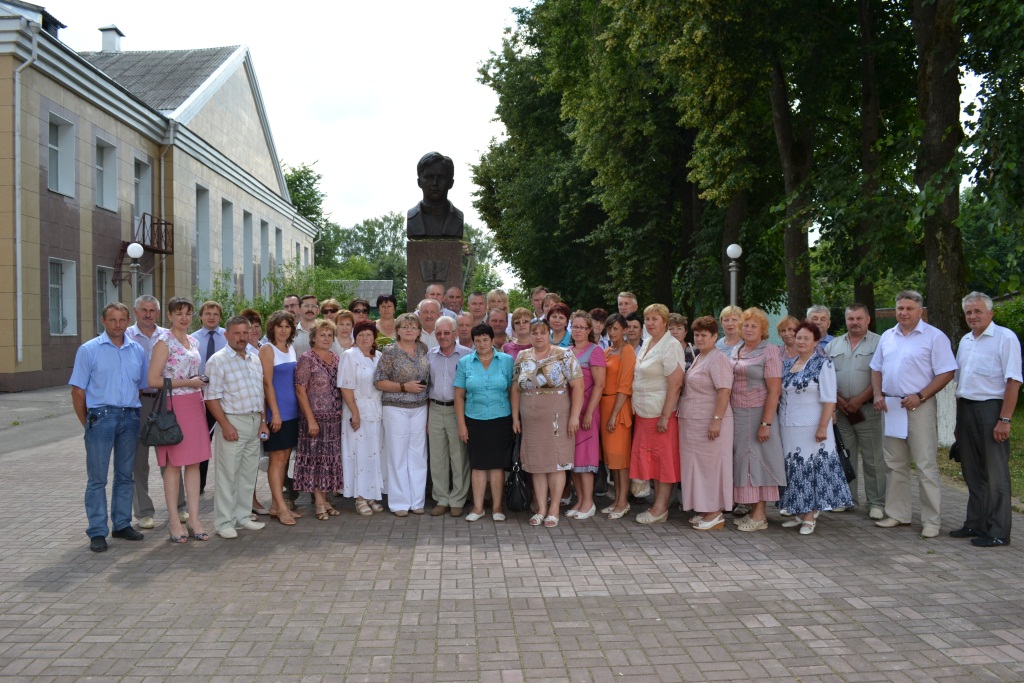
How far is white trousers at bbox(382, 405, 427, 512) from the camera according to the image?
303 inches

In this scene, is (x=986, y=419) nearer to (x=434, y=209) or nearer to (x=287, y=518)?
(x=287, y=518)

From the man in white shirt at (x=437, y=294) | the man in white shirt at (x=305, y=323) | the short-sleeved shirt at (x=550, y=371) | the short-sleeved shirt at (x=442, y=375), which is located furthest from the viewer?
the man in white shirt at (x=437, y=294)

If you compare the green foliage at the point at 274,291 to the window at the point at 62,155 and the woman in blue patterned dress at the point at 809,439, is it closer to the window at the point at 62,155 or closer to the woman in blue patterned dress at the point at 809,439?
the window at the point at 62,155

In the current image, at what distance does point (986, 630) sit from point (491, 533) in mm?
3628

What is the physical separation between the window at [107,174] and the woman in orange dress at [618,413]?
20660mm

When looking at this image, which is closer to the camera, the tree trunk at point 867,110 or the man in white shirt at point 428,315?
the man in white shirt at point 428,315

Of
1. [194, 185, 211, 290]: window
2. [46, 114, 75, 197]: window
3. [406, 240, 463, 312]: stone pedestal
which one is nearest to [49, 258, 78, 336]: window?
[46, 114, 75, 197]: window

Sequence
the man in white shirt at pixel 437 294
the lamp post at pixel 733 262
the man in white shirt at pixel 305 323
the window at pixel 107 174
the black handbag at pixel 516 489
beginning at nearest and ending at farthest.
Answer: the black handbag at pixel 516 489, the man in white shirt at pixel 305 323, the man in white shirt at pixel 437 294, the lamp post at pixel 733 262, the window at pixel 107 174

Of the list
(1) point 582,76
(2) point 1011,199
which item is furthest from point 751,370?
(1) point 582,76

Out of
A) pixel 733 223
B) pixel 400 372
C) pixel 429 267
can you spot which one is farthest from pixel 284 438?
pixel 733 223

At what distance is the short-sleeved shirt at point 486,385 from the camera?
24.5 feet

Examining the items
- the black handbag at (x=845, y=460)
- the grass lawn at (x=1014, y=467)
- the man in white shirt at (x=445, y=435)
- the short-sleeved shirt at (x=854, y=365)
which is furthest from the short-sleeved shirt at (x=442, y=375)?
the grass lawn at (x=1014, y=467)

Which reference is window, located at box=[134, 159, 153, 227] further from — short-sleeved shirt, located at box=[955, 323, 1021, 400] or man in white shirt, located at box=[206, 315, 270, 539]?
short-sleeved shirt, located at box=[955, 323, 1021, 400]

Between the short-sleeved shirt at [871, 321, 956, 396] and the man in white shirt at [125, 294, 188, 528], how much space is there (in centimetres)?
611
